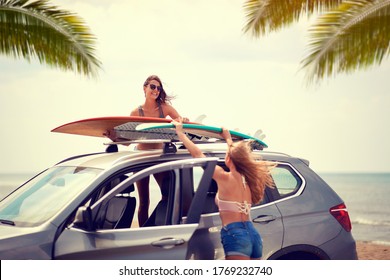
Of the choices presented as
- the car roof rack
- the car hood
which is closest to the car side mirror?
the car hood

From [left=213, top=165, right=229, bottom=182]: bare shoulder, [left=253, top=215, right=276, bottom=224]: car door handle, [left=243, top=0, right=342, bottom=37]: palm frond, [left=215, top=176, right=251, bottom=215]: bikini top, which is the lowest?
[left=253, top=215, right=276, bottom=224]: car door handle

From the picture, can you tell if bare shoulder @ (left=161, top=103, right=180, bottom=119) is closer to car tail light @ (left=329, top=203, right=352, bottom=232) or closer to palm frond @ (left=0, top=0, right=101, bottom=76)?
car tail light @ (left=329, top=203, right=352, bottom=232)

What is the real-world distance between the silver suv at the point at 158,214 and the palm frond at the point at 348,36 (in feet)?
19.5

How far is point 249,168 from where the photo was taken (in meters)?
4.50

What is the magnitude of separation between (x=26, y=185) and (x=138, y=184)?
1031 mm

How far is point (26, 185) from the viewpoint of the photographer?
4.97 meters

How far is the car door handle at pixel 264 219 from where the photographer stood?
457cm

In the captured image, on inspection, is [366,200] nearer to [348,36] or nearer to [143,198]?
[348,36]

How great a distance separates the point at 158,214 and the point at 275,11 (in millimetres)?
6849

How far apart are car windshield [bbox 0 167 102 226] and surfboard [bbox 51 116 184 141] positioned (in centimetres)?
47

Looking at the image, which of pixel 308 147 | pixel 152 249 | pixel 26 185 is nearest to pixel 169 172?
pixel 152 249

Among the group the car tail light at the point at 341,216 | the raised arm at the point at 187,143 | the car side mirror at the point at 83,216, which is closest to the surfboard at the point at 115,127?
the raised arm at the point at 187,143

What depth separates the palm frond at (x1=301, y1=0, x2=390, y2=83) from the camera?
1059cm
